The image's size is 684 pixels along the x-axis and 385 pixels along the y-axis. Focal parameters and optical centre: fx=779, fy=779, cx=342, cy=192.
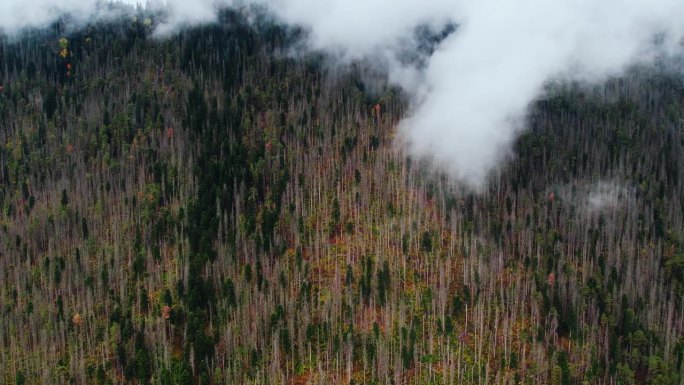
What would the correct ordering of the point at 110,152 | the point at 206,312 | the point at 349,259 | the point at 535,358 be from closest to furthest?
the point at 535,358, the point at 206,312, the point at 349,259, the point at 110,152

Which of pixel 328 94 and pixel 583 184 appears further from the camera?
pixel 328 94

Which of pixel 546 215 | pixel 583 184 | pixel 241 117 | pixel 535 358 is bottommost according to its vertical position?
pixel 535 358

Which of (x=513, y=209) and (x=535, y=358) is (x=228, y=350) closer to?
(x=535, y=358)

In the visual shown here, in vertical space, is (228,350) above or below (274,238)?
below

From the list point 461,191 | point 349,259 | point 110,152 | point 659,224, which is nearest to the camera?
point 349,259

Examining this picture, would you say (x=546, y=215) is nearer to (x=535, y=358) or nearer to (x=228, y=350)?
(x=535, y=358)

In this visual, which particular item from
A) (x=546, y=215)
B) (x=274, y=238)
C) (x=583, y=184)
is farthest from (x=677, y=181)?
(x=274, y=238)

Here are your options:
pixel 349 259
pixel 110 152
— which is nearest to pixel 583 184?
pixel 349 259
